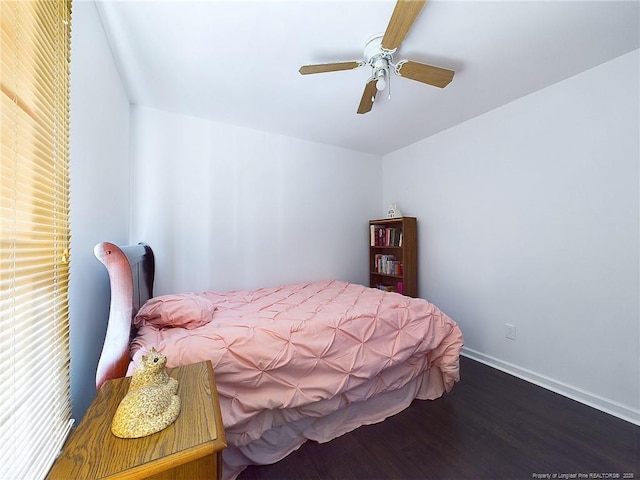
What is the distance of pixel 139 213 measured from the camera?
236 cm

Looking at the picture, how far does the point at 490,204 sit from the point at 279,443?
8.48 feet

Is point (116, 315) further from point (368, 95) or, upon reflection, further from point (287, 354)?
point (368, 95)

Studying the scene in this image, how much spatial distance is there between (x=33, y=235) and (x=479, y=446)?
224 centimetres

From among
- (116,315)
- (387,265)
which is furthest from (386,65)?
(387,265)

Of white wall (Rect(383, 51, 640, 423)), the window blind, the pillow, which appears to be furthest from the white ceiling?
the pillow

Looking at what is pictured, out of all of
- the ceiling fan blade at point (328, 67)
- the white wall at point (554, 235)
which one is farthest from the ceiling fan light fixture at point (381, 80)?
the white wall at point (554, 235)

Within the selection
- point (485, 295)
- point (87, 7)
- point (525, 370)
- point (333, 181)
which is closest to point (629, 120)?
point (485, 295)

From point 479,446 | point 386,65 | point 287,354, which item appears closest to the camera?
point 287,354

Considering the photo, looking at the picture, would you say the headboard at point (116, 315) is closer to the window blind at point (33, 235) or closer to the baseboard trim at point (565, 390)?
the window blind at point (33, 235)

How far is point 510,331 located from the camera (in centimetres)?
228

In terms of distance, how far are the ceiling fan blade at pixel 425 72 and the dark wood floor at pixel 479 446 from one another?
221cm

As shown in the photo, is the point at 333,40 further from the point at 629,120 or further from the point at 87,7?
the point at 629,120

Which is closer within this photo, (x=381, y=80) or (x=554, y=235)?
(x=381, y=80)

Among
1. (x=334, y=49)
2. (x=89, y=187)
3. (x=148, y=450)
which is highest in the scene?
(x=334, y=49)
